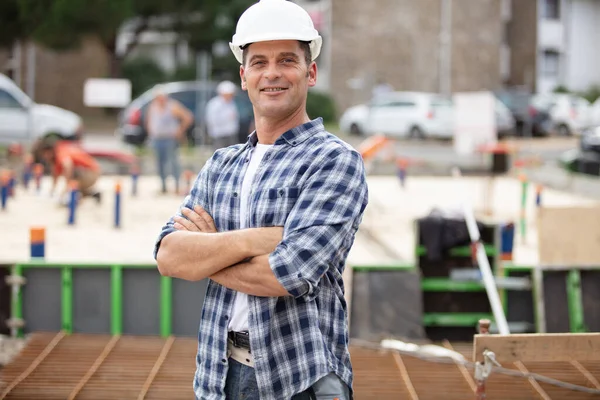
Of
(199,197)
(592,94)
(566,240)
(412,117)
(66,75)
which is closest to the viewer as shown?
(199,197)

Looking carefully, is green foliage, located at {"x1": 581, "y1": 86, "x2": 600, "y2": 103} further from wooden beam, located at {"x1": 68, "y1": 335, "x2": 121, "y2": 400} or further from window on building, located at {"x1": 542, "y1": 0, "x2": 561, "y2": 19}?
wooden beam, located at {"x1": 68, "y1": 335, "x2": 121, "y2": 400}

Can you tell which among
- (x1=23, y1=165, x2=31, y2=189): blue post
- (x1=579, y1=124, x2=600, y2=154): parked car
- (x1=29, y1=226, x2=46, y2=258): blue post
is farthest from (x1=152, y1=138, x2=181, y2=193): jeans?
(x1=579, y1=124, x2=600, y2=154): parked car

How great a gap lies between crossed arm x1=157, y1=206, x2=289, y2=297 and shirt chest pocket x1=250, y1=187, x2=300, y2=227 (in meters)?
0.04

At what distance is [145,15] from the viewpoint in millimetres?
36500

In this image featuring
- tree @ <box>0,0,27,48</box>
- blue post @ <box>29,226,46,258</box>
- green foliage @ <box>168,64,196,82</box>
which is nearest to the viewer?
blue post @ <box>29,226,46,258</box>

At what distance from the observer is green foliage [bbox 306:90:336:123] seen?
37.0m

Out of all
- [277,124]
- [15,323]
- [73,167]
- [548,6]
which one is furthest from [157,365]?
[548,6]

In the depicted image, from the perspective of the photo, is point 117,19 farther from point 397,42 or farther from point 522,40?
point 522,40

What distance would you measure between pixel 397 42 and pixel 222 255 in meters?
40.0

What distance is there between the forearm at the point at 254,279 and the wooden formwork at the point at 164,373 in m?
3.26

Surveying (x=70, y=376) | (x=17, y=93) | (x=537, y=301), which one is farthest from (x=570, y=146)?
(x=70, y=376)

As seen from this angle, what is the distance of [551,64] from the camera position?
50094 millimetres

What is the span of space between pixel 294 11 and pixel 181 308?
4849 millimetres

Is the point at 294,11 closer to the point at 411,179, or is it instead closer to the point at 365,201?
the point at 365,201
